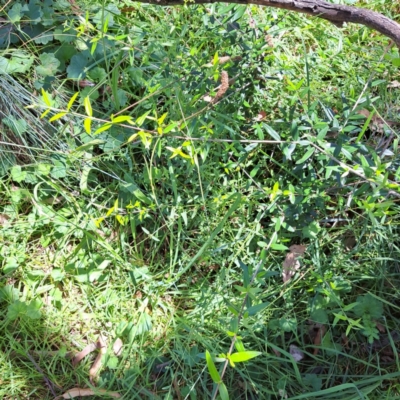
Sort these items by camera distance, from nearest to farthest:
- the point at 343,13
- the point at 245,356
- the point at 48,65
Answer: the point at 245,356 → the point at 343,13 → the point at 48,65

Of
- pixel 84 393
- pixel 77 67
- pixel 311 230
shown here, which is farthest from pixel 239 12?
pixel 84 393

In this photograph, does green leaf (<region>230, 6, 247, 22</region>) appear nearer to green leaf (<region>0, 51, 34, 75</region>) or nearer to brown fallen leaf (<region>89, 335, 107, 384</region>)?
green leaf (<region>0, 51, 34, 75</region>)

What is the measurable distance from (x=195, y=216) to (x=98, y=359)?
718 mm

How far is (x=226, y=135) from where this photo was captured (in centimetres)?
203

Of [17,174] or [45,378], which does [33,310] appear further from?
[17,174]

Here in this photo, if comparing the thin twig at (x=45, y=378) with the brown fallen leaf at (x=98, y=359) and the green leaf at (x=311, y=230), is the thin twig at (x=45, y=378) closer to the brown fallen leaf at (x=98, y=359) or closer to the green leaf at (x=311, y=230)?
the brown fallen leaf at (x=98, y=359)

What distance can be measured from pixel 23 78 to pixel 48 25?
11.0 inches

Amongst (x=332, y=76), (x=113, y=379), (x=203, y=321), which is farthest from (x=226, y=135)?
(x=113, y=379)

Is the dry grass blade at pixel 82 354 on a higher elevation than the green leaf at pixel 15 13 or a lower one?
lower

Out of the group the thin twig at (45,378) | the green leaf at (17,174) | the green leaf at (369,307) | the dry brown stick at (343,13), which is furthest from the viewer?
the green leaf at (17,174)

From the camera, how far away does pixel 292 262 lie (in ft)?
6.20

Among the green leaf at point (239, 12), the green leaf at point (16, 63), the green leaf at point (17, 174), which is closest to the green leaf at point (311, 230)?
the green leaf at point (239, 12)

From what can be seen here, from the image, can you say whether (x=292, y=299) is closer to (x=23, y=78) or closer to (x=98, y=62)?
(x=98, y=62)

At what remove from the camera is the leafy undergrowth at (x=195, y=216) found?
1798 mm
